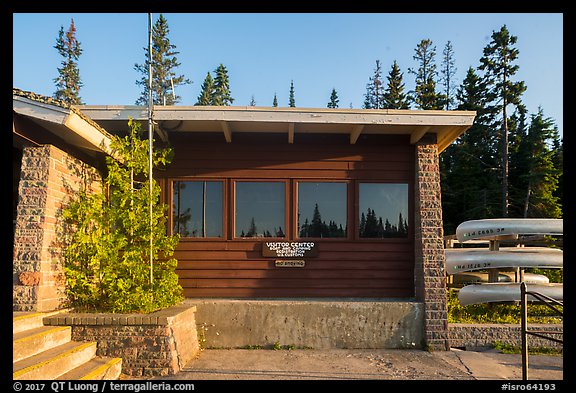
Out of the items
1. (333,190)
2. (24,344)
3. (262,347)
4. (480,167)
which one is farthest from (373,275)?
(480,167)

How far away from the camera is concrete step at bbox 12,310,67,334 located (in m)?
5.06

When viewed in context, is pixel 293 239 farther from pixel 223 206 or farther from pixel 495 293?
pixel 495 293

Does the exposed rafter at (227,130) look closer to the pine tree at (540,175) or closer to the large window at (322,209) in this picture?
the large window at (322,209)

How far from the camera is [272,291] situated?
7578mm

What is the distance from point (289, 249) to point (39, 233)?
4.08 metres

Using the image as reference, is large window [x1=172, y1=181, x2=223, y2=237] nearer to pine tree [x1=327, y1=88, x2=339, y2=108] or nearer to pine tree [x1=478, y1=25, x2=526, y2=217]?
pine tree [x1=478, y1=25, x2=526, y2=217]

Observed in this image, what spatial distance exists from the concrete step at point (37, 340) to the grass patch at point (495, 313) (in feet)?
21.4

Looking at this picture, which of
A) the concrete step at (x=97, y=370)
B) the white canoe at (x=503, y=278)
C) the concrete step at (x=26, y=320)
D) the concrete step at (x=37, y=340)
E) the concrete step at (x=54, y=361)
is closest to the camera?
the concrete step at (x=54, y=361)

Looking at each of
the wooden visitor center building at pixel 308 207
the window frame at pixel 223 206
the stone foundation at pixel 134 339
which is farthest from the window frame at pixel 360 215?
the stone foundation at pixel 134 339

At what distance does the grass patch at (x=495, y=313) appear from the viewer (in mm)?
7809

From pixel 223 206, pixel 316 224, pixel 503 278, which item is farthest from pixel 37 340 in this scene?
pixel 503 278

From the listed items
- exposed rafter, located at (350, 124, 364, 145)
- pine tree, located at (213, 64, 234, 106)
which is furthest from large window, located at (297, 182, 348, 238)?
pine tree, located at (213, 64, 234, 106)
